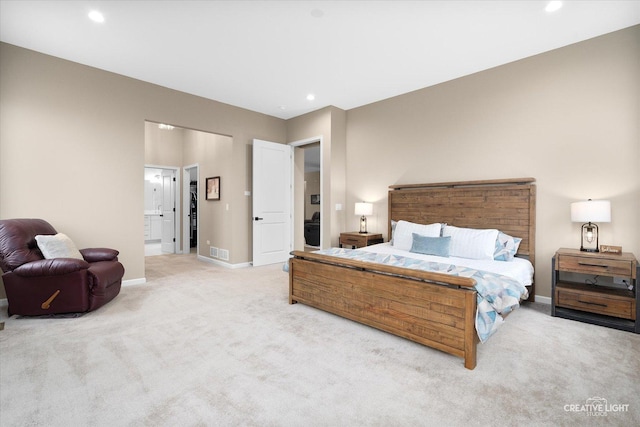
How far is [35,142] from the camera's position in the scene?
351 cm

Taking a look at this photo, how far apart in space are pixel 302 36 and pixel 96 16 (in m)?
1.92

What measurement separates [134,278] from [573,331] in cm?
512

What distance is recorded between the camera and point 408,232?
4.11 meters

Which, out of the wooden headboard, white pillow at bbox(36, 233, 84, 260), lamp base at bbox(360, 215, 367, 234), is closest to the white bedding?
the wooden headboard

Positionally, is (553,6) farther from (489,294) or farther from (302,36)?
(489,294)

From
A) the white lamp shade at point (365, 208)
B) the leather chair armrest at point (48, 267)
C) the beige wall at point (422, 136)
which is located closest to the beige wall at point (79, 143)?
the beige wall at point (422, 136)

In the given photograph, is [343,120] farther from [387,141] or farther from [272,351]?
[272,351]

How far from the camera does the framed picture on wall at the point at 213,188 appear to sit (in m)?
5.97

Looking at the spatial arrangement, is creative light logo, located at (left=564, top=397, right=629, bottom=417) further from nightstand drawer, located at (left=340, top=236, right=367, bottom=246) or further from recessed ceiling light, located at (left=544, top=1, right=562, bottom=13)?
nightstand drawer, located at (left=340, top=236, right=367, bottom=246)

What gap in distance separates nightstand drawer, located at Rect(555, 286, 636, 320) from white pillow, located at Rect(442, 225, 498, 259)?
0.71 metres

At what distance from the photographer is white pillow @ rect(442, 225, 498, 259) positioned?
3.37 metres

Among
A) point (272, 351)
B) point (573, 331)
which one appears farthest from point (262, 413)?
point (573, 331)

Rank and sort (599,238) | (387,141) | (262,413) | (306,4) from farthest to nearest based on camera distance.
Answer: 1. (387,141)
2. (599,238)
3. (306,4)
4. (262,413)

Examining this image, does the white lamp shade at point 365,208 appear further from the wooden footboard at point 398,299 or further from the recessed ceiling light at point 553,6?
the recessed ceiling light at point 553,6
